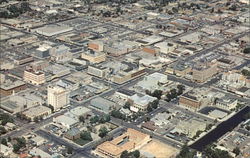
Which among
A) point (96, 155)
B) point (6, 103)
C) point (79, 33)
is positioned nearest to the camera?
point (96, 155)

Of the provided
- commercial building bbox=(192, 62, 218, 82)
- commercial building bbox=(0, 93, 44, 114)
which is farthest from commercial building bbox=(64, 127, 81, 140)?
commercial building bbox=(192, 62, 218, 82)

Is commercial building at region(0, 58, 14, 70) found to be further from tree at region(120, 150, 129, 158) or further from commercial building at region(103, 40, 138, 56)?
tree at region(120, 150, 129, 158)

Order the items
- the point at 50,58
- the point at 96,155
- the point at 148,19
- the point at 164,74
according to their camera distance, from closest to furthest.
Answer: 1. the point at 96,155
2. the point at 164,74
3. the point at 50,58
4. the point at 148,19


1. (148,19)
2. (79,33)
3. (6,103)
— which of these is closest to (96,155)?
(6,103)

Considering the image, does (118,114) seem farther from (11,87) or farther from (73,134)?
(11,87)

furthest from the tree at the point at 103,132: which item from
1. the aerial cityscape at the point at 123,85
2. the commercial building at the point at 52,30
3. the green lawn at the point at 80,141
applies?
the commercial building at the point at 52,30

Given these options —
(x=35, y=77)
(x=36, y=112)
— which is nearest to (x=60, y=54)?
(x=35, y=77)

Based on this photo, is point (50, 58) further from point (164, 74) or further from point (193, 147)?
point (193, 147)
